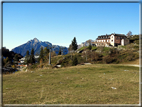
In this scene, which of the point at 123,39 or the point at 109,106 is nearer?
the point at 109,106

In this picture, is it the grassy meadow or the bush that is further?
the bush

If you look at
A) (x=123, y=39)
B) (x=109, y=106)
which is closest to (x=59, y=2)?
(x=109, y=106)

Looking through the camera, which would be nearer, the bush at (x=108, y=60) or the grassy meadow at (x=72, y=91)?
the grassy meadow at (x=72, y=91)

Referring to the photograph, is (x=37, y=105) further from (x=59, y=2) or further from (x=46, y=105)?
(x=59, y=2)

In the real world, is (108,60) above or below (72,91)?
above

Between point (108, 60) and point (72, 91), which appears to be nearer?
point (72, 91)

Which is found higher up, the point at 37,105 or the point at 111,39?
the point at 111,39

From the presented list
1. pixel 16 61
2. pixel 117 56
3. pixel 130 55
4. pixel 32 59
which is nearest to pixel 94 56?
pixel 117 56

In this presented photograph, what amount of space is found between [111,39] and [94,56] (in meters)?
32.0

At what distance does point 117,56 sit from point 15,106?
6897cm

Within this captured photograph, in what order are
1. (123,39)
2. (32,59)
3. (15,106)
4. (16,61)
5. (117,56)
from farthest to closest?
(16,61)
(32,59)
(123,39)
(117,56)
(15,106)

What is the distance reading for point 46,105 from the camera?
23.2ft

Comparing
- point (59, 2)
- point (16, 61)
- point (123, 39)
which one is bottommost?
point (16, 61)

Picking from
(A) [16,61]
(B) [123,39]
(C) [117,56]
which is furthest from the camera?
(A) [16,61]
